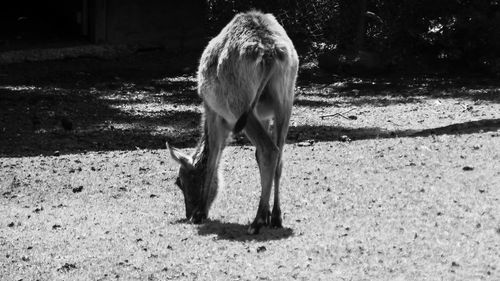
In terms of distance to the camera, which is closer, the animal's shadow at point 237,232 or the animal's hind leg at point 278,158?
the animal's shadow at point 237,232

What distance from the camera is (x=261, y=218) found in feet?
22.3

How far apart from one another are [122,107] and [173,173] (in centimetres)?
495

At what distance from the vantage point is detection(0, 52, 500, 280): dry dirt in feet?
19.6

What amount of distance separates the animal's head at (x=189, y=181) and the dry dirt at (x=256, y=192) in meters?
0.20

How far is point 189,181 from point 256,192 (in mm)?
780

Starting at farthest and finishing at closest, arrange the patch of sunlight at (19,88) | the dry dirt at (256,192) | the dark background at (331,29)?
1. the dark background at (331,29)
2. the patch of sunlight at (19,88)
3. the dry dirt at (256,192)

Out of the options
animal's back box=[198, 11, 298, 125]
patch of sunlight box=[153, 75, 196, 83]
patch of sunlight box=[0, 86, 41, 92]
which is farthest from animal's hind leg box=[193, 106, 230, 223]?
patch of sunlight box=[153, 75, 196, 83]

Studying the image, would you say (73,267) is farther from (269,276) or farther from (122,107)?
(122,107)

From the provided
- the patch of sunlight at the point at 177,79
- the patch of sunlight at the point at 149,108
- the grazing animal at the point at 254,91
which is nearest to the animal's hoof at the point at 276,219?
the grazing animal at the point at 254,91

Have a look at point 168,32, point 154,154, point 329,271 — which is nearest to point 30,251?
point 329,271

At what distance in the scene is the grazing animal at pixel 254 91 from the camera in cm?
674

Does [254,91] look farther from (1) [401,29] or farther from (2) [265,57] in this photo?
(1) [401,29]

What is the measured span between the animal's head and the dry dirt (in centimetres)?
20

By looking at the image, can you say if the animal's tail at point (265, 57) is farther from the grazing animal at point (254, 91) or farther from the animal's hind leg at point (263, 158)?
the animal's hind leg at point (263, 158)
